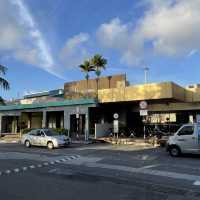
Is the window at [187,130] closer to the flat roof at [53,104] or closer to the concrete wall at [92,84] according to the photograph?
the flat roof at [53,104]

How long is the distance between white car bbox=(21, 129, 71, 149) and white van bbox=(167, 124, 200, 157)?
906 cm

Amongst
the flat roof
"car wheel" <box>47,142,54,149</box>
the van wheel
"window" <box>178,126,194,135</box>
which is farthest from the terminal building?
the van wheel

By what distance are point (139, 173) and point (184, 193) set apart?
10.9ft

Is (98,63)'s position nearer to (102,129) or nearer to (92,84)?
(92,84)

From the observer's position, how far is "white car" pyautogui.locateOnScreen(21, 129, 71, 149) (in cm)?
2414

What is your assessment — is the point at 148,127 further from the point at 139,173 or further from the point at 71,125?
the point at 139,173

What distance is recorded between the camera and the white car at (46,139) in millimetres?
24141

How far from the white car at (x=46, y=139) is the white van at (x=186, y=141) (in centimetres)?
906

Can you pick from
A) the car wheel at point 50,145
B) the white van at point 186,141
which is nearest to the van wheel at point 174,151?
the white van at point 186,141

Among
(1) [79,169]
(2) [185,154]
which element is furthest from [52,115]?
(1) [79,169]

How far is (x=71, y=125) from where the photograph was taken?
3584 centimetres

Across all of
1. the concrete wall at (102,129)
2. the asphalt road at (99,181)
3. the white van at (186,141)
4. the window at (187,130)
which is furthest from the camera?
the concrete wall at (102,129)

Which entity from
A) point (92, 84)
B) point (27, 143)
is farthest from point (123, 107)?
point (27, 143)

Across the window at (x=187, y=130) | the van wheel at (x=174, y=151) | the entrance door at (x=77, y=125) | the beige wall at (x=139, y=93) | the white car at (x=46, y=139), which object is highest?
the beige wall at (x=139, y=93)
